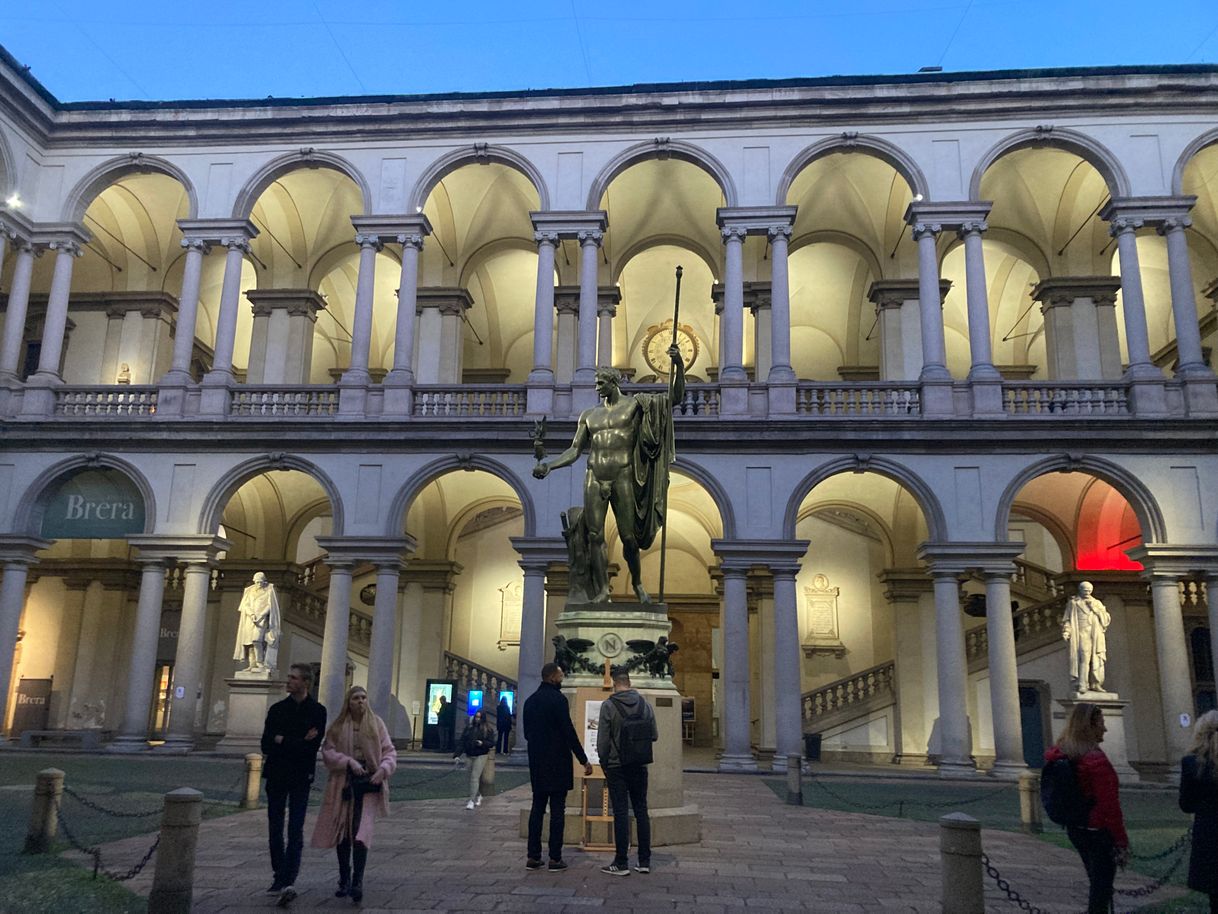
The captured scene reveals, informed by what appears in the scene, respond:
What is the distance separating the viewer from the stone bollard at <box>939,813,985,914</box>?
5.73 metres

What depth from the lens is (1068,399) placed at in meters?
19.5

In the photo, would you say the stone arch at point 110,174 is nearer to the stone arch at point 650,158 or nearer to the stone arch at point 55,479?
the stone arch at point 55,479

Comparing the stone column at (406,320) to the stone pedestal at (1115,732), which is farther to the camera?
the stone column at (406,320)

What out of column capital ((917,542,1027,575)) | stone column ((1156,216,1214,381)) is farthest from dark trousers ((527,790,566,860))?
stone column ((1156,216,1214,381))

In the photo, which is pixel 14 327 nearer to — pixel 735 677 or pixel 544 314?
pixel 544 314

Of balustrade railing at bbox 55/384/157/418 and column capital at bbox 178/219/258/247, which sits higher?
column capital at bbox 178/219/258/247

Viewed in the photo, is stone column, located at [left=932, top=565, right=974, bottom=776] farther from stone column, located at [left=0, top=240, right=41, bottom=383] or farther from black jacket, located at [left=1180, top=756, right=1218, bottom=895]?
stone column, located at [left=0, top=240, right=41, bottom=383]

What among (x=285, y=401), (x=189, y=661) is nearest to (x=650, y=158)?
(x=285, y=401)

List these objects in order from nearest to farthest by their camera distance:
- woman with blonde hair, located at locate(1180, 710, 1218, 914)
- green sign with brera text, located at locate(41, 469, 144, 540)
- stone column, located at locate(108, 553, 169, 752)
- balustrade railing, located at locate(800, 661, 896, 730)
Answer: woman with blonde hair, located at locate(1180, 710, 1218, 914) → stone column, located at locate(108, 553, 169, 752) → green sign with brera text, located at locate(41, 469, 144, 540) → balustrade railing, located at locate(800, 661, 896, 730)

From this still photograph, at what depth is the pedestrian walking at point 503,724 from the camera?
20234mm

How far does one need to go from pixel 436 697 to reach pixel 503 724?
1834 mm

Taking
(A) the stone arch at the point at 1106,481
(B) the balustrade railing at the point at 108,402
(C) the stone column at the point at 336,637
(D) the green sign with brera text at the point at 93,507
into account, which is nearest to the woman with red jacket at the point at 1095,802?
(A) the stone arch at the point at 1106,481

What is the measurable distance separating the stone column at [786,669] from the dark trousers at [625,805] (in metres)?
11.2

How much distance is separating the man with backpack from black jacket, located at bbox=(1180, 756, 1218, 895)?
333cm
